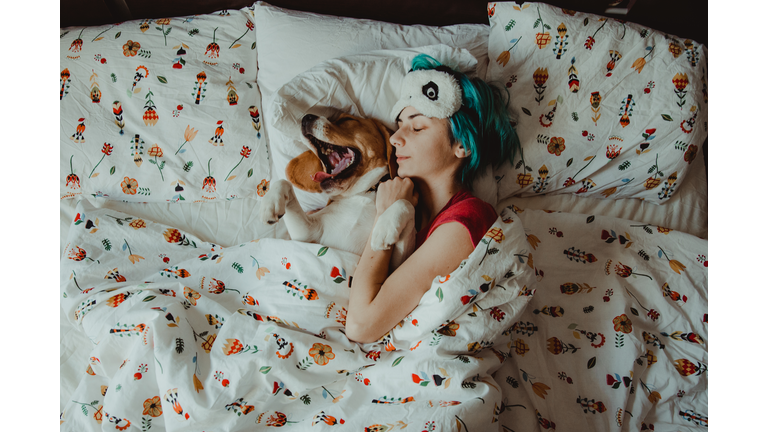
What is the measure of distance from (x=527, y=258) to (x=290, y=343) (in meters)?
0.60

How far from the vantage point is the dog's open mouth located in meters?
1.09

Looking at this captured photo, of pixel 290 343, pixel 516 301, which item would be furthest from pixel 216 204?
pixel 516 301

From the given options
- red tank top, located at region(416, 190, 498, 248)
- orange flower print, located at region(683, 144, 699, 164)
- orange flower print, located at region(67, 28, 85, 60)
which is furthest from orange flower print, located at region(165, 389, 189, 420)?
orange flower print, located at region(683, 144, 699, 164)

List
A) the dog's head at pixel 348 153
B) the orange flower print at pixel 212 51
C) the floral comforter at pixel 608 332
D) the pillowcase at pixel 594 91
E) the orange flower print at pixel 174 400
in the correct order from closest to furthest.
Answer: the orange flower print at pixel 174 400
the floral comforter at pixel 608 332
the dog's head at pixel 348 153
the pillowcase at pixel 594 91
the orange flower print at pixel 212 51

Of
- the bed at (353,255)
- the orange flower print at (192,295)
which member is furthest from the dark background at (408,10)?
the orange flower print at (192,295)

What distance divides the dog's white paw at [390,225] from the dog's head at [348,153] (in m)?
0.16

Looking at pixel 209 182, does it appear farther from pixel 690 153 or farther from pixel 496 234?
pixel 690 153

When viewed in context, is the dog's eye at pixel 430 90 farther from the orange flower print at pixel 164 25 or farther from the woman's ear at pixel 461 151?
the orange flower print at pixel 164 25

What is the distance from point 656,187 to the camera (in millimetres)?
1284

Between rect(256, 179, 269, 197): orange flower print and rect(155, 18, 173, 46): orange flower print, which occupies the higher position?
rect(155, 18, 173, 46): orange flower print

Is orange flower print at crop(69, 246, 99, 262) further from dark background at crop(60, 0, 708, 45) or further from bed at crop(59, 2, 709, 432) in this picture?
dark background at crop(60, 0, 708, 45)

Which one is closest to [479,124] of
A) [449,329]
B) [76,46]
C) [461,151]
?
[461,151]

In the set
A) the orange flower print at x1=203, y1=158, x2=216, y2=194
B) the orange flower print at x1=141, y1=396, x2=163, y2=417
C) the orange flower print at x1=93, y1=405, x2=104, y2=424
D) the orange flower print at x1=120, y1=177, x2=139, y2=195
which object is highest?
the orange flower print at x1=203, y1=158, x2=216, y2=194

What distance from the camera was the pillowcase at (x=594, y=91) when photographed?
3.98ft
